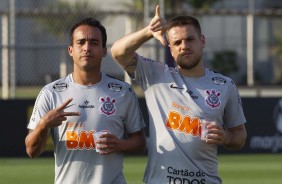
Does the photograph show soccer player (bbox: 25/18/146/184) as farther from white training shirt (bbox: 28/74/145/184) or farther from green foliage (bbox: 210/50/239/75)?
green foliage (bbox: 210/50/239/75)

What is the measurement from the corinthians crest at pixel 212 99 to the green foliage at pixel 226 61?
2877 cm

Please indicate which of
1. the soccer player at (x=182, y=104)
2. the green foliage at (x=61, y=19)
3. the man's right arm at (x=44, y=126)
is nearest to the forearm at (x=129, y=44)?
the soccer player at (x=182, y=104)

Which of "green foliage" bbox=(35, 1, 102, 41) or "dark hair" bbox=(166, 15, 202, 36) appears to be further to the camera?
"green foliage" bbox=(35, 1, 102, 41)

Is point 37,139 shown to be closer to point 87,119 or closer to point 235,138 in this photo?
point 87,119

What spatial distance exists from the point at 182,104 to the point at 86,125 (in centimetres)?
76

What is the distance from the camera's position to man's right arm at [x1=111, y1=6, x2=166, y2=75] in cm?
706

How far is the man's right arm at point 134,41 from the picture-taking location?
706 cm

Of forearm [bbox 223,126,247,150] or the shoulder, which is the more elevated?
the shoulder

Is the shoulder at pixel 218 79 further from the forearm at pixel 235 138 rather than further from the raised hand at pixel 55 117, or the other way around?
the raised hand at pixel 55 117

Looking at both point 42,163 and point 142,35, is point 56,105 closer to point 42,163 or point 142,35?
point 142,35

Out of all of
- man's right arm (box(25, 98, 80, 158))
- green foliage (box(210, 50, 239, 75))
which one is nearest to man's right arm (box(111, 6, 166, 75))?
man's right arm (box(25, 98, 80, 158))

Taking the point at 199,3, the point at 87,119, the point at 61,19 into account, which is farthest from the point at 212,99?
the point at 199,3

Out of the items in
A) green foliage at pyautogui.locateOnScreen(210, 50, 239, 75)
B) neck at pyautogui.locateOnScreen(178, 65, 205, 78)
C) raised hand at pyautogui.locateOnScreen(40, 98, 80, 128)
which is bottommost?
green foliage at pyautogui.locateOnScreen(210, 50, 239, 75)

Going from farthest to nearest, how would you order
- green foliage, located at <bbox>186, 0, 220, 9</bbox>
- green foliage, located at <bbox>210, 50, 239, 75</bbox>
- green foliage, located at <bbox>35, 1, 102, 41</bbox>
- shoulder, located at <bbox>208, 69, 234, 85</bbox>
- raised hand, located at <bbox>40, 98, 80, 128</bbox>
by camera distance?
1. green foliage, located at <bbox>186, 0, 220, 9</bbox>
2. green foliage, located at <bbox>210, 50, 239, 75</bbox>
3. green foliage, located at <bbox>35, 1, 102, 41</bbox>
4. shoulder, located at <bbox>208, 69, 234, 85</bbox>
5. raised hand, located at <bbox>40, 98, 80, 128</bbox>
